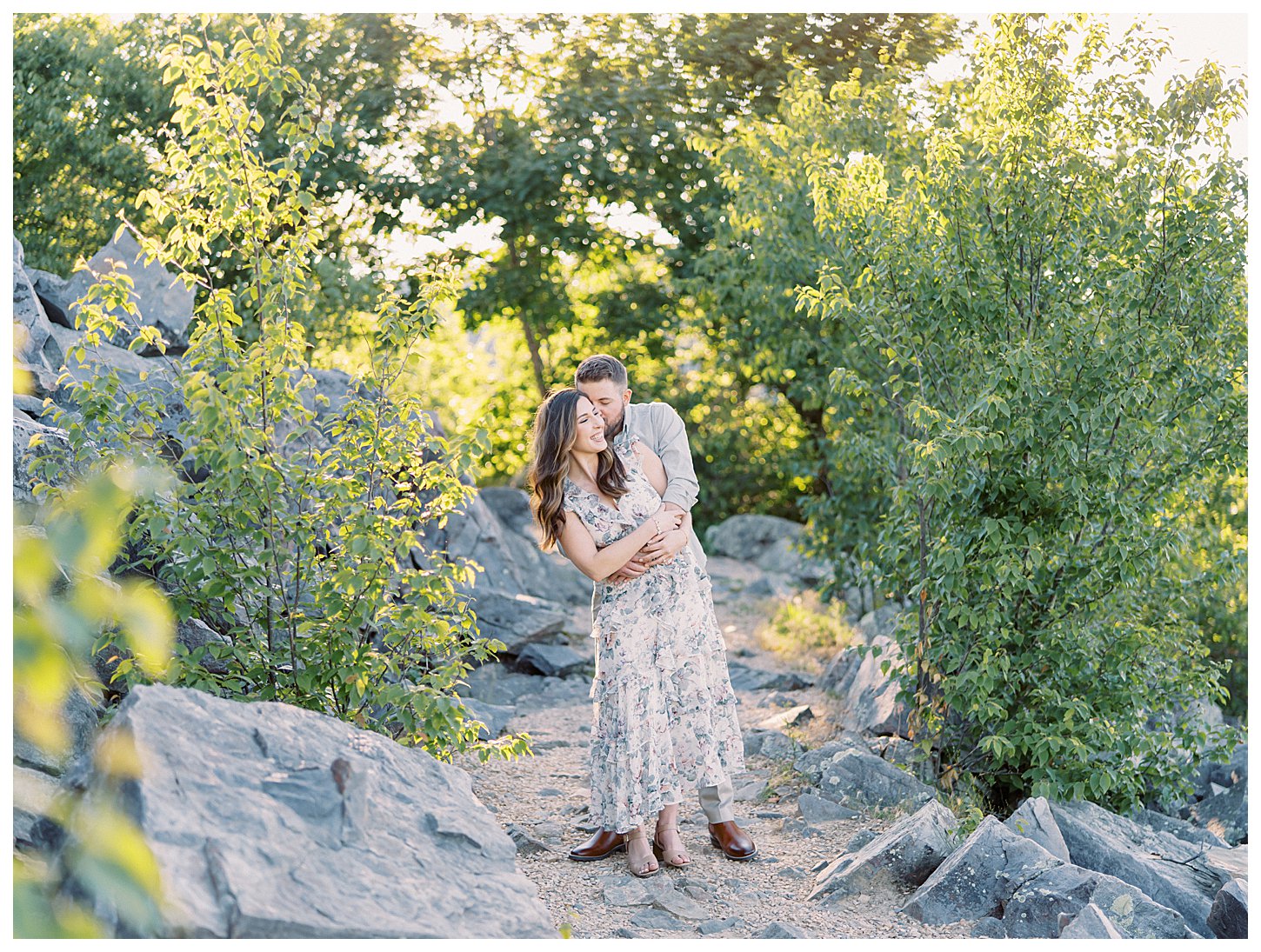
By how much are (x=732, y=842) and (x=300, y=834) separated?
2207 millimetres

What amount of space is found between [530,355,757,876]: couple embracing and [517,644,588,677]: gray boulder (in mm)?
3517

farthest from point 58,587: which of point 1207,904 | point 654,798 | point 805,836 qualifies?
point 1207,904

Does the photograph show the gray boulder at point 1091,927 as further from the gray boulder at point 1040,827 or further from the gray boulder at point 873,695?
the gray boulder at point 873,695

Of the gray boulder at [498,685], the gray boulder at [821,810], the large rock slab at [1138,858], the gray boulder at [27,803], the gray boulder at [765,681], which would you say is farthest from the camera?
the gray boulder at [765,681]

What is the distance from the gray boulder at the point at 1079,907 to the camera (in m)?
3.77

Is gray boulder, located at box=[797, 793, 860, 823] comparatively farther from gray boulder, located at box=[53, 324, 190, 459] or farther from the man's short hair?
gray boulder, located at box=[53, 324, 190, 459]

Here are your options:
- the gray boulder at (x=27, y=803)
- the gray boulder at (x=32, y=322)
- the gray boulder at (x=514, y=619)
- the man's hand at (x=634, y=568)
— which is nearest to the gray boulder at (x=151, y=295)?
the gray boulder at (x=32, y=322)

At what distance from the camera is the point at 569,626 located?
30.7 feet

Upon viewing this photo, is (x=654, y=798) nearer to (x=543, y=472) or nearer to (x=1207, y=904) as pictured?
(x=543, y=472)

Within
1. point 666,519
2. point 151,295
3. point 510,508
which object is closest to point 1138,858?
point 666,519

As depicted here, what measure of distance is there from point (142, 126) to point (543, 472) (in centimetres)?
873

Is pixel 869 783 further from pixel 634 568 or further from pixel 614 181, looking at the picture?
pixel 614 181

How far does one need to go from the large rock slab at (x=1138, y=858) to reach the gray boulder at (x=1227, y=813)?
53.9 inches

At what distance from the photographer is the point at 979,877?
4.03 metres
